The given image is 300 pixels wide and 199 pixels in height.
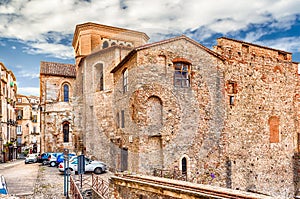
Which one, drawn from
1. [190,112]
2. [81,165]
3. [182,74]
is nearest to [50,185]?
[81,165]

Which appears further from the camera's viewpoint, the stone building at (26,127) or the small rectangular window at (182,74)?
the stone building at (26,127)

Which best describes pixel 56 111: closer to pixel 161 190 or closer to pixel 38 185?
pixel 38 185

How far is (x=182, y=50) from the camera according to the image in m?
17.4

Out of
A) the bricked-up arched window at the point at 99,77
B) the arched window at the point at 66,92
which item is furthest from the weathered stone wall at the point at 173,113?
the arched window at the point at 66,92

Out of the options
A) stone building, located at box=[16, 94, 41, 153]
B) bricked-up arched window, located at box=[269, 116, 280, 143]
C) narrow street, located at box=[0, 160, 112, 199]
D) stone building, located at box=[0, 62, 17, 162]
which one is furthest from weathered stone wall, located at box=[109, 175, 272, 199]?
stone building, located at box=[16, 94, 41, 153]

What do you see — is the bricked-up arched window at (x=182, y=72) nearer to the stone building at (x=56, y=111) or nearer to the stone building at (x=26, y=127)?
the stone building at (x=56, y=111)

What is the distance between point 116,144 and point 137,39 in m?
12.9

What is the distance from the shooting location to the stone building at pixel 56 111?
88.2 ft

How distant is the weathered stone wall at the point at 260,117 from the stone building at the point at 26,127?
3587cm

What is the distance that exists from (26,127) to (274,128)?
142 ft

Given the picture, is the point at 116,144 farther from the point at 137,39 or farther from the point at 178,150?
the point at 137,39

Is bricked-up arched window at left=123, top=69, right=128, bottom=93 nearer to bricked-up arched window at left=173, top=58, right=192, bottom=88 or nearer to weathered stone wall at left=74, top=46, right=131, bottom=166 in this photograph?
weathered stone wall at left=74, top=46, right=131, bottom=166

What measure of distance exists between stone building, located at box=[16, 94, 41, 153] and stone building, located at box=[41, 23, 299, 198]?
23609 mm

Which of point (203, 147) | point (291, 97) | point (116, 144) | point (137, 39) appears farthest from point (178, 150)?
point (137, 39)
